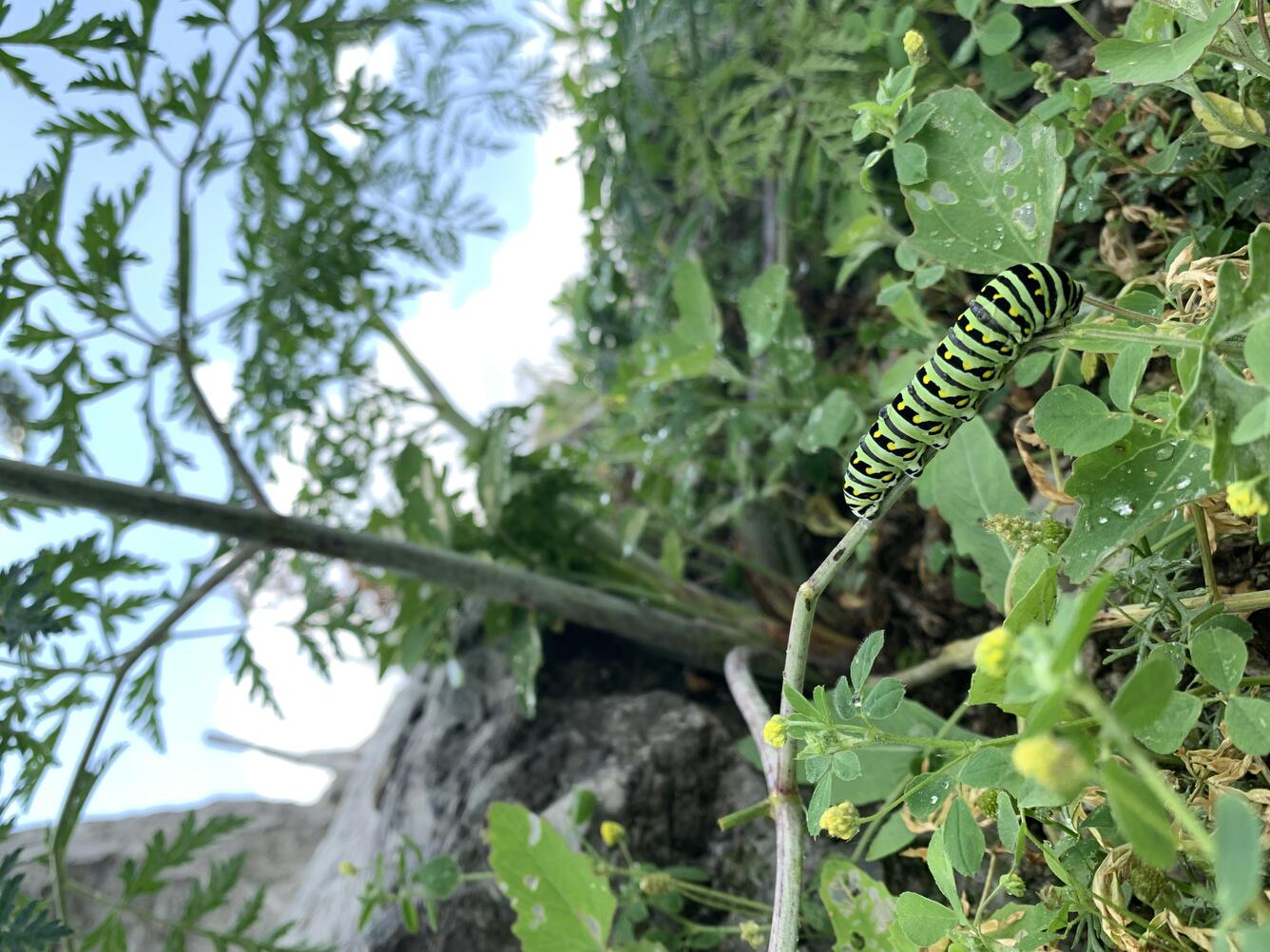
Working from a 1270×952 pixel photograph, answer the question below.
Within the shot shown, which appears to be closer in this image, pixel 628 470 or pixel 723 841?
pixel 723 841

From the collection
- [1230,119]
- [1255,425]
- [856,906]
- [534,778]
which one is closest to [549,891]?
[856,906]

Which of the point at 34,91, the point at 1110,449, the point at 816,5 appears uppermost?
the point at 34,91

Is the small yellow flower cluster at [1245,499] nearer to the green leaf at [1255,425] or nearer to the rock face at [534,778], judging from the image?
the green leaf at [1255,425]

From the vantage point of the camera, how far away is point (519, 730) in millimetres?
1371

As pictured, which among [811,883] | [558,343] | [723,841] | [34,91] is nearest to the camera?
[34,91]

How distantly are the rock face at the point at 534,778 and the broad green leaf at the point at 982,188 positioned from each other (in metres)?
0.76

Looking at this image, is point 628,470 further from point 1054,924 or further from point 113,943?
point 1054,924

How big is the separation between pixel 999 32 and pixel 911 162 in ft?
1.47

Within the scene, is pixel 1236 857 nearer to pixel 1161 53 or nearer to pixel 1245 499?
pixel 1245 499

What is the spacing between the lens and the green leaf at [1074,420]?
0.51 m

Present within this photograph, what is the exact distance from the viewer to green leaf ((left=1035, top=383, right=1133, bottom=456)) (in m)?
0.51

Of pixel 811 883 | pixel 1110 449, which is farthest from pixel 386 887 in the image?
pixel 1110 449

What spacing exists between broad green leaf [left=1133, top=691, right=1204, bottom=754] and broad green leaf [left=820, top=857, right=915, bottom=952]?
297 mm

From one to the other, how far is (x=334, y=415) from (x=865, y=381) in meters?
0.97
